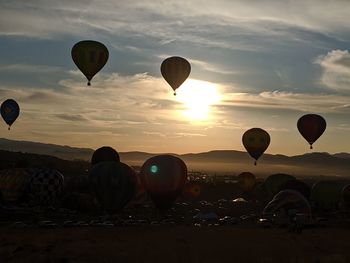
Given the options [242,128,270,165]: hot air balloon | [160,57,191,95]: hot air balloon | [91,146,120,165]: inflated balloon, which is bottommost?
[91,146,120,165]: inflated balloon

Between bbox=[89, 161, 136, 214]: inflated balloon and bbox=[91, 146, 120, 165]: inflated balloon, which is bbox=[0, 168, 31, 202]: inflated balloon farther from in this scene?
bbox=[91, 146, 120, 165]: inflated balloon

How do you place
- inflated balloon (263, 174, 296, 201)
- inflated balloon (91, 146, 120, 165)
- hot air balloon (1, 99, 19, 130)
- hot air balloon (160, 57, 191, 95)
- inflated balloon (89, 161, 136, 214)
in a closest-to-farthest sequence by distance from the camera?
1. inflated balloon (89, 161, 136, 214)
2. hot air balloon (160, 57, 191, 95)
3. inflated balloon (91, 146, 120, 165)
4. inflated balloon (263, 174, 296, 201)
5. hot air balloon (1, 99, 19, 130)

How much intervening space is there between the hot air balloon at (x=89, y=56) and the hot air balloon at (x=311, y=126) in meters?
16.5

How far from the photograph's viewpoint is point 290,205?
25.9m

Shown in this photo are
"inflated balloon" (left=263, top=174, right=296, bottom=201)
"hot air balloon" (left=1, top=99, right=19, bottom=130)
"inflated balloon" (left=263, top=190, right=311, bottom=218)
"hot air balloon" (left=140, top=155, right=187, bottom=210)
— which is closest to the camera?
"inflated balloon" (left=263, top=190, right=311, bottom=218)

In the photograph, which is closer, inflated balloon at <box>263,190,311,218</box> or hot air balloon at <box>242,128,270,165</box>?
inflated balloon at <box>263,190,311,218</box>

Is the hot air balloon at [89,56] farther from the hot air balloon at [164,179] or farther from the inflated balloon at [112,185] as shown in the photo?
the inflated balloon at [112,185]

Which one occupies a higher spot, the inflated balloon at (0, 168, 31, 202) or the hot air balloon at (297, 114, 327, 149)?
the hot air balloon at (297, 114, 327, 149)

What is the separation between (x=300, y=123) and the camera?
41.9m

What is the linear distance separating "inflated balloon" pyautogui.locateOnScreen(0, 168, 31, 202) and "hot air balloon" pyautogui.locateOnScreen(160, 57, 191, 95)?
11494 mm

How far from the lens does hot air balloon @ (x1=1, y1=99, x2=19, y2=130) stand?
5034 centimetres

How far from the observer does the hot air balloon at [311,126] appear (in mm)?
41406

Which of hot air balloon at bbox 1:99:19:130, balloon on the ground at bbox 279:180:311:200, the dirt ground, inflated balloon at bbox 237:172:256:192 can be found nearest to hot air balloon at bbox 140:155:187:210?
the dirt ground

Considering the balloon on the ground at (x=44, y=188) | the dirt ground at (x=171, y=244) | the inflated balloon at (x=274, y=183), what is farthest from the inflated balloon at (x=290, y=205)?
the inflated balloon at (x=274, y=183)
